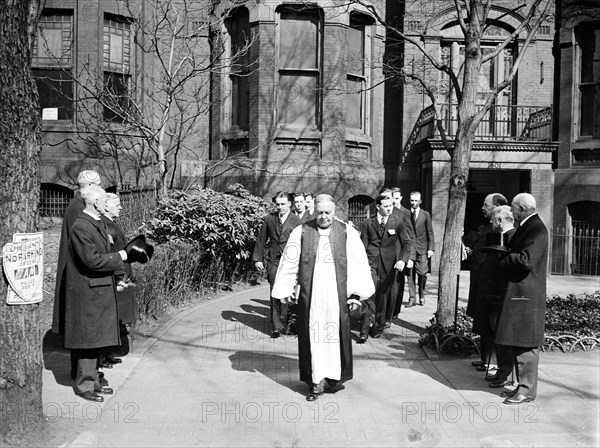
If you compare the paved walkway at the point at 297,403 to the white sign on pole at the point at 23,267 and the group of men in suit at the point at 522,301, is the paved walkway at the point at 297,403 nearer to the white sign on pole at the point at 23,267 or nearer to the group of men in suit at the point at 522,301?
the group of men in suit at the point at 522,301

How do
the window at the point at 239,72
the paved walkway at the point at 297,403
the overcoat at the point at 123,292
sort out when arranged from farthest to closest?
the window at the point at 239,72
the overcoat at the point at 123,292
the paved walkway at the point at 297,403

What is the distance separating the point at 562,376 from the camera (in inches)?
322

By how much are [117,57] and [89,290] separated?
38.9 feet

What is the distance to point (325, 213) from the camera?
7.54 m

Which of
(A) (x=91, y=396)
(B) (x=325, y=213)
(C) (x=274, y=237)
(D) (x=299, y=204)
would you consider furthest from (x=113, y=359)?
(D) (x=299, y=204)

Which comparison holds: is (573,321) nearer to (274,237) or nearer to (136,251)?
(274,237)

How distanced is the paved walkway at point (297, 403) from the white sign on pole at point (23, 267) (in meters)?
1.22

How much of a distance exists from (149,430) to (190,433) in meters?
0.36

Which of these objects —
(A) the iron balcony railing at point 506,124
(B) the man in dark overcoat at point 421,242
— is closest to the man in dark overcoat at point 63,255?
(B) the man in dark overcoat at point 421,242

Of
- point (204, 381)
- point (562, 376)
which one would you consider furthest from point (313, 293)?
point (562, 376)

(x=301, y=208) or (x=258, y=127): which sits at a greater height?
(x=258, y=127)

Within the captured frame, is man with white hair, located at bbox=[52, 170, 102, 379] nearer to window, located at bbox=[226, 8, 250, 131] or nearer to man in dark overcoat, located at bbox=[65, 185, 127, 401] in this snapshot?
man in dark overcoat, located at bbox=[65, 185, 127, 401]

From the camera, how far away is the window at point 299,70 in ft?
58.9

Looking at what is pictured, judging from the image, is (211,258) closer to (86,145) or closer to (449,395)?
(86,145)
